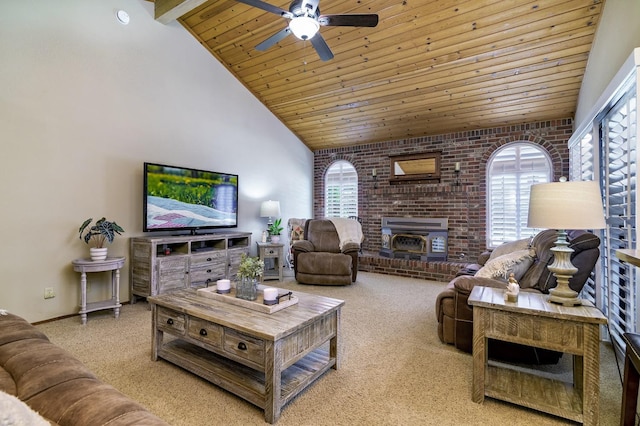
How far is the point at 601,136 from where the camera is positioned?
2.86 metres

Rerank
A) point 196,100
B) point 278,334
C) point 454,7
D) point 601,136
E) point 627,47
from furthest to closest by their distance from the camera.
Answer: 1. point 196,100
2. point 454,7
3. point 601,136
4. point 627,47
5. point 278,334

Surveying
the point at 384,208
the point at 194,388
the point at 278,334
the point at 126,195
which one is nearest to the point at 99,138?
the point at 126,195

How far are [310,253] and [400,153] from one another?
2.62 m

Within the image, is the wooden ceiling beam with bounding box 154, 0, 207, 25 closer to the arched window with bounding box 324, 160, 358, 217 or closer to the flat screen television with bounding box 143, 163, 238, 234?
the flat screen television with bounding box 143, 163, 238, 234

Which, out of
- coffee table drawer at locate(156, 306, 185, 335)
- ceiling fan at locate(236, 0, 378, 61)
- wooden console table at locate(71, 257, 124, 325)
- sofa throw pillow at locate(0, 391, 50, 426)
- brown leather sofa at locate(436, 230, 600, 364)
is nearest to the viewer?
sofa throw pillow at locate(0, 391, 50, 426)

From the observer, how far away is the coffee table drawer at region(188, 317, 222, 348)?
198 cm

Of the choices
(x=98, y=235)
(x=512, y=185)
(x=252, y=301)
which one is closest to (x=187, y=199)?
(x=98, y=235)

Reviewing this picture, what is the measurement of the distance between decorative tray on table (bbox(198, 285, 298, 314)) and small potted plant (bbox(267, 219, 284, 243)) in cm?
287

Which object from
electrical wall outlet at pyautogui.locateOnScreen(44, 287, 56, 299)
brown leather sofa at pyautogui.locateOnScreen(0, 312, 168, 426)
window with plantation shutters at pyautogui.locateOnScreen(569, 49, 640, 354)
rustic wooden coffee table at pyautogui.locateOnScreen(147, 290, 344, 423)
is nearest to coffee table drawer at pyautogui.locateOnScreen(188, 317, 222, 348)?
rustic wooden coffee table at pyautogui.locateOnScreen(147, 290, 344, 423)

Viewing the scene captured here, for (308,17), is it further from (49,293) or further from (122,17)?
(49,293)

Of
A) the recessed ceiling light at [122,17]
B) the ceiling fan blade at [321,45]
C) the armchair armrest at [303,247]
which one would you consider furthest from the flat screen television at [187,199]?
the ceiling fan blade at [321,45]

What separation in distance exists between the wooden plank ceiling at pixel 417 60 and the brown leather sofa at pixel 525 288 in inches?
90.9

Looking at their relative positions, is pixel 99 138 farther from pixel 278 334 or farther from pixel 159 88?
pixel 278 334

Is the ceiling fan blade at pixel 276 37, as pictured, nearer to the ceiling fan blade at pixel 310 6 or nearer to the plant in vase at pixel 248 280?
the ceiling fan blade at pixel 310 6
